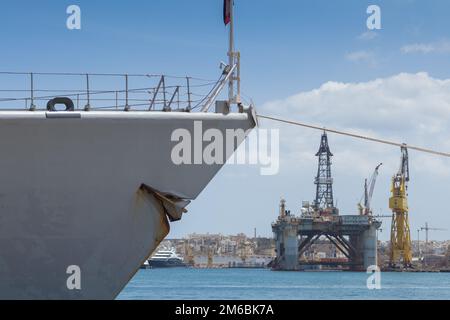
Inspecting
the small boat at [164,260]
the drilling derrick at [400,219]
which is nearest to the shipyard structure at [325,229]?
the drilling derrick at [400,219]

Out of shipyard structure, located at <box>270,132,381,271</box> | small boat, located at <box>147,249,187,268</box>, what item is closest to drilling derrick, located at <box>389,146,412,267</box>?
shipyard structure, located at <box>270,132,381,271</box>

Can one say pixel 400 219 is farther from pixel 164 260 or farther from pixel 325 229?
pixel 164 260

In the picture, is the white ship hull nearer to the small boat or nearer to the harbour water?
the harbour water

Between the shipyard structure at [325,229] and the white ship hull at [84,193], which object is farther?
the shipyard structure at [325,229]

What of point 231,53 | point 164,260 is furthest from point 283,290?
point 164,260

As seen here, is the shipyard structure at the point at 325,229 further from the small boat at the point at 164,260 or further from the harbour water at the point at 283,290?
the small boat at the point at 164,260

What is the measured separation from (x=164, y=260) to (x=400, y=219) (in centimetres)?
5678

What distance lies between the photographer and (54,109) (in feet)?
58.7

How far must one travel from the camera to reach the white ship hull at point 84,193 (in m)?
17.6

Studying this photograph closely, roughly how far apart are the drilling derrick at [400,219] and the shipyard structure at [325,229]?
3.66 metres

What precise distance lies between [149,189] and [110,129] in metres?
1.41

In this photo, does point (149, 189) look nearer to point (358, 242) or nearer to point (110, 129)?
point (110, 129)

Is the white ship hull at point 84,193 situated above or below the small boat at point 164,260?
above
